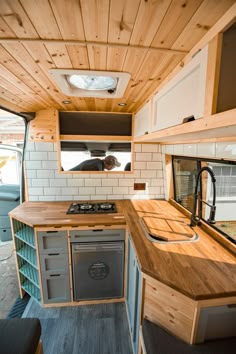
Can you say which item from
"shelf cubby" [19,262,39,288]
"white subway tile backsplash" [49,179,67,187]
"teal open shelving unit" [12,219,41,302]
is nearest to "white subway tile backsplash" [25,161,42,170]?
"white subway tile backsplash" [49,179,67,187]

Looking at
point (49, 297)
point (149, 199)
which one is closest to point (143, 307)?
point (49, 297)

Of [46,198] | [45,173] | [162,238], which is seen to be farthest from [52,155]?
[162,238]

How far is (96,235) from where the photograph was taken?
177 cm

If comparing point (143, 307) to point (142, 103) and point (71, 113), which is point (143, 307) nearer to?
point (142, 103)

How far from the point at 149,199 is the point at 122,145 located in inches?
33.4

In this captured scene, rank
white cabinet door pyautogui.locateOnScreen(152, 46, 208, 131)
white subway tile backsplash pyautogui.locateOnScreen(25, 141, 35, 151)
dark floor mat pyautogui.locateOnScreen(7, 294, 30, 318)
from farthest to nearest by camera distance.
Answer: white subway tile backsplash pyautogui.locateOnScreen(25, 141, 35, 151), dark floor mat pyautogui.locateOnScreen(7, 294, 30, 318), white cabinet door pyautogui.locateOnScreen(152, 46, 208, 131)

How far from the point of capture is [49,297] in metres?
1.86

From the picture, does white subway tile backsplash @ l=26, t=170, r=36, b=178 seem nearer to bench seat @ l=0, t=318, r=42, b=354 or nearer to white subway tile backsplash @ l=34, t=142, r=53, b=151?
white subway tile backsplash @ l=34, t=142, r=53, b=151

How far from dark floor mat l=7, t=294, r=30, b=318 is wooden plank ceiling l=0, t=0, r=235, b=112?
2212mm

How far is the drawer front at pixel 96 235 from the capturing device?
1746mm

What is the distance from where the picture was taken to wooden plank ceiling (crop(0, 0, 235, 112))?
2.05ft

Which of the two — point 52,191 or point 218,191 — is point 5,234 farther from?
point 218,191

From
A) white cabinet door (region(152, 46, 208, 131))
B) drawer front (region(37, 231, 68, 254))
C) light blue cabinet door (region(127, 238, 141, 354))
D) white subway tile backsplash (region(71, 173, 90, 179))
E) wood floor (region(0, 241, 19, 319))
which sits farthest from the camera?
white subway tile backsplash (region(71, 173, 90, 179))

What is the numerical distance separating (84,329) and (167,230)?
124 cm
